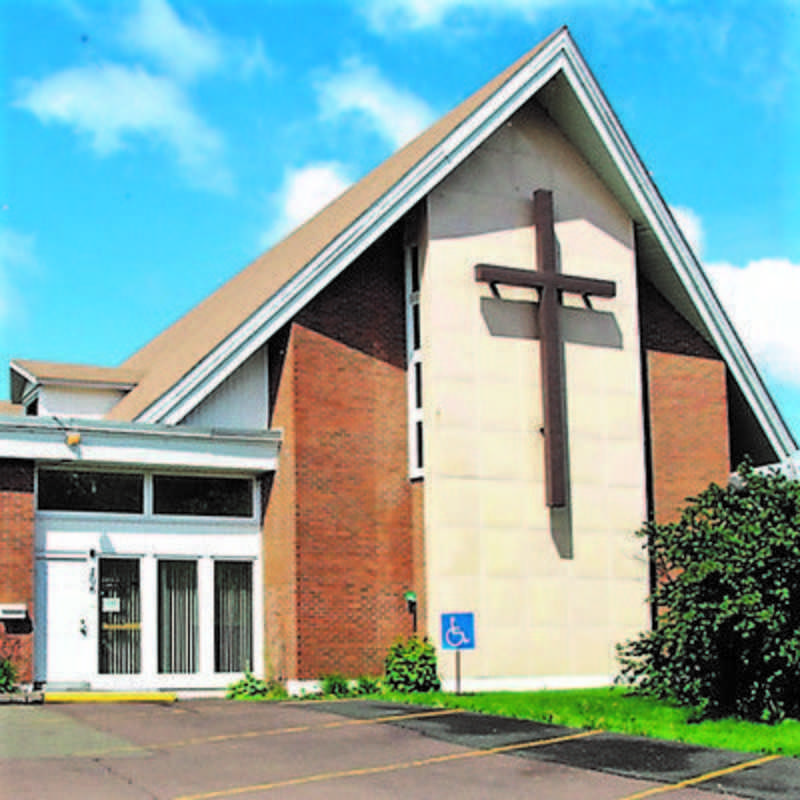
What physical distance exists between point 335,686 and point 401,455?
4.17m

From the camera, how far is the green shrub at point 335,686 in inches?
800

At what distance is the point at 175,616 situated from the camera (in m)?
21.2

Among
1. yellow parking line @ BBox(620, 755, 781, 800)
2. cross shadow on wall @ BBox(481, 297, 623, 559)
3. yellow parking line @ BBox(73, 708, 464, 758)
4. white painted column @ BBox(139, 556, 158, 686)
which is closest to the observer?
yellow parking line @ BBox(620, 755, 781, 800)

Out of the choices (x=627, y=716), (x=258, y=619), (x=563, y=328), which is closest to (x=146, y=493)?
(x=258, y=619)

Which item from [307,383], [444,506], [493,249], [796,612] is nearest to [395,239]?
[493,249]

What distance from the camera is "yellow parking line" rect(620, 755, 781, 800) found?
37.2 feet

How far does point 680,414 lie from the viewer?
24.9m

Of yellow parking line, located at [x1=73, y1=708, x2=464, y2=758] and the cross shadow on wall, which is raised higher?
the cross shadow on wall

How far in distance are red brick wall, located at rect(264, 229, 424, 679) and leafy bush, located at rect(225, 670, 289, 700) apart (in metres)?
0.34

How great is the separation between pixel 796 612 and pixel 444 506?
6.72m

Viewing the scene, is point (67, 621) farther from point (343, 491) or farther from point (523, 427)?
point (523, 427)

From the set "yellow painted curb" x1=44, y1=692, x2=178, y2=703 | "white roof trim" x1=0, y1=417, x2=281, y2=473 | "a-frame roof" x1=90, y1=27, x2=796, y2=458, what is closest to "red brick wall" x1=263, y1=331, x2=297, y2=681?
"white roof trim" x1=0, y1=417, x2=281, y2=473

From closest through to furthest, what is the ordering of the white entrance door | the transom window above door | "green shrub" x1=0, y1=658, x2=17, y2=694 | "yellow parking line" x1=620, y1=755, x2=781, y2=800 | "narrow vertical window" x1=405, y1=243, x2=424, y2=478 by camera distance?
"yellow parking line" x1=620, y1=755, x2=781, y2=800, "green shrub" x1=0, y1=658, x2=17, y2=694, the white entrance door, the transom window above door, "narrow vertical window" x1=405, y1=243, x2=424, y2=478

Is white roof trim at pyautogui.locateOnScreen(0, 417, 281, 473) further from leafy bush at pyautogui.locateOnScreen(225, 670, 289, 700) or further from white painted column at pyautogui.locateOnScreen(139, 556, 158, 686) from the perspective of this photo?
leafy bush at pyautogui.locateOnScreen(225, 670, 289, 700)
